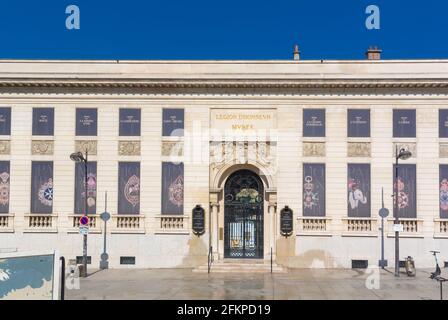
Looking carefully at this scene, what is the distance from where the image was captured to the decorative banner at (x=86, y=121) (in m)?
31.5

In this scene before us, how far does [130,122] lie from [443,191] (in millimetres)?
17411

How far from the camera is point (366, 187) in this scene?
30.7m

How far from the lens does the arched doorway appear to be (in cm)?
3178

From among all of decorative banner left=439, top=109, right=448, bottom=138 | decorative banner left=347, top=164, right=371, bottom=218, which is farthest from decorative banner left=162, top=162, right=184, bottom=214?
decorative banner left=439, top=109, right=448, bottom=138

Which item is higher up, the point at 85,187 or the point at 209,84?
the point at 209,84

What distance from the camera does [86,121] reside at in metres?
31.5

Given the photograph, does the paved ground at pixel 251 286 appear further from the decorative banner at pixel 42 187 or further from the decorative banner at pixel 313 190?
the decorative banner at pixel 42 187

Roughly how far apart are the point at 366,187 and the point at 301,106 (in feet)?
18.6

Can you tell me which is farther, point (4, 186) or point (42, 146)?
point (42, 146)

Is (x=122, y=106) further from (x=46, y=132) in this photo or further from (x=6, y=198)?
(x=6, y=198)

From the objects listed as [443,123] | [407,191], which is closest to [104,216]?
[407,191]
